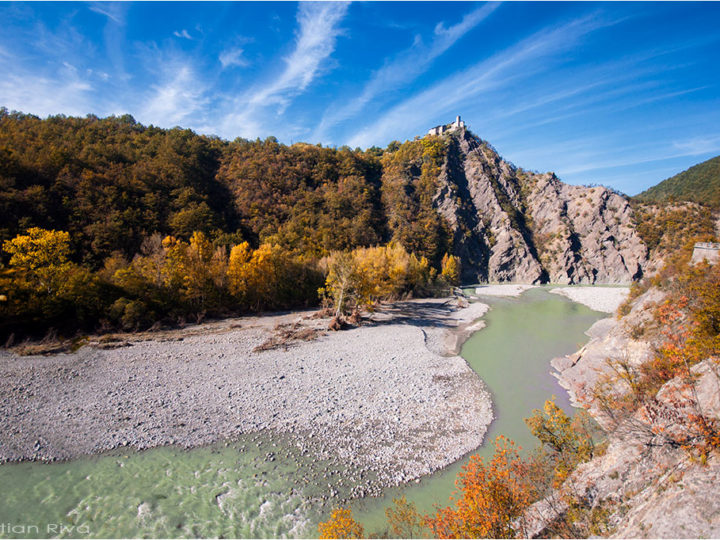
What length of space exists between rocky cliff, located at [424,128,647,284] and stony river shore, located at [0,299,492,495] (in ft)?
208

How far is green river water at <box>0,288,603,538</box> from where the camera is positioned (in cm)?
844

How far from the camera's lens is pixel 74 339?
2150 cm

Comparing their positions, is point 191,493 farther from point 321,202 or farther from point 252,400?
point 321,202

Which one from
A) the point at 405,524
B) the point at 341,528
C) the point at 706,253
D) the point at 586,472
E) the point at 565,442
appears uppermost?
the point at 706,253

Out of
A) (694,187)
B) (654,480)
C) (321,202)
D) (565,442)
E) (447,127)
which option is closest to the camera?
(654,480)

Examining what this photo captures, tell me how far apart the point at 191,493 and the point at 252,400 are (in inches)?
206

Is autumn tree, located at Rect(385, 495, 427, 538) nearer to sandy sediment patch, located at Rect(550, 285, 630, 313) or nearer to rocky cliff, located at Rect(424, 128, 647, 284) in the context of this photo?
sandy sediment patch, located at Rect(550, 285, 630, 313)

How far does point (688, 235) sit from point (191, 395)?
9456 cm

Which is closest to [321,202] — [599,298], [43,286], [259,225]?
[259,225]

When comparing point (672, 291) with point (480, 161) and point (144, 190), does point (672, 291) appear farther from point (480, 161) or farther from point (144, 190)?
point (480, 161)

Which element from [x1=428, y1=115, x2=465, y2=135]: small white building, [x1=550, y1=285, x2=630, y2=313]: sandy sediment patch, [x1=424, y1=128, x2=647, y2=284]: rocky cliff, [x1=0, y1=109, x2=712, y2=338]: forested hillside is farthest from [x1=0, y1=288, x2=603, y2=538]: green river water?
[x1=428, y1=115, x2=465, y2=135]: small white building

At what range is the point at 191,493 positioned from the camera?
377 inches

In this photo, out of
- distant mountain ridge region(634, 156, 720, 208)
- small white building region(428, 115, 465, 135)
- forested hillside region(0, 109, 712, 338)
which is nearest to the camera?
forested hillside region(0, 109, 712, 338)

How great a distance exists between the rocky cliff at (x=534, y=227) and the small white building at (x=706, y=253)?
189 feet
